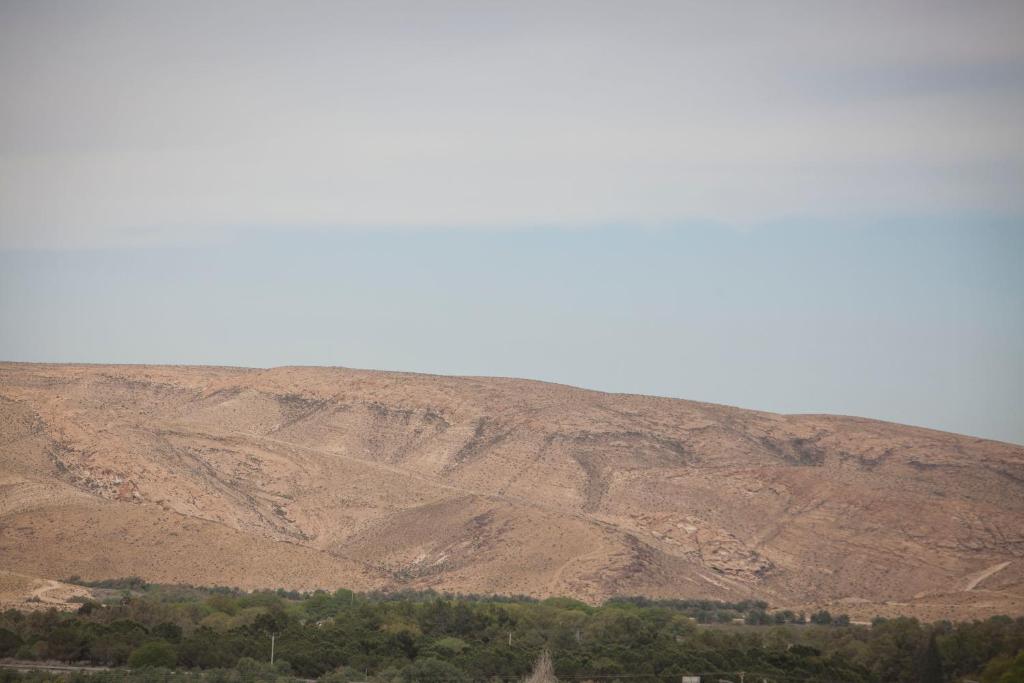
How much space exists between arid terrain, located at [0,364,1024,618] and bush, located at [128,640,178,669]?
24.0 m

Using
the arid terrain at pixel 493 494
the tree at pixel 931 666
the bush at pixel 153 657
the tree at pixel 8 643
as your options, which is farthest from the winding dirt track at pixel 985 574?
the tree at pixel 8 643

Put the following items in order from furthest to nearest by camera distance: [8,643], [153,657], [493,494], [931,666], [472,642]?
[493,494] < [472,642] < [8,643] < [931,666] < [153,657]

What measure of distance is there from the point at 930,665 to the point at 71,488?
187 ft

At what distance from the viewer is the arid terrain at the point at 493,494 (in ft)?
285

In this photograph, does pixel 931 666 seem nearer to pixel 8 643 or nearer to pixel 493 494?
pixel 8 643

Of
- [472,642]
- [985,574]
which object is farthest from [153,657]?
[985,574]

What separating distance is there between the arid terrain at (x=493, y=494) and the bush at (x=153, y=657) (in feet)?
78.7

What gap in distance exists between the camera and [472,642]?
6241 cm

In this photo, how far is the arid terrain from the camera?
285ft

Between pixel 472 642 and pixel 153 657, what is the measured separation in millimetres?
14252

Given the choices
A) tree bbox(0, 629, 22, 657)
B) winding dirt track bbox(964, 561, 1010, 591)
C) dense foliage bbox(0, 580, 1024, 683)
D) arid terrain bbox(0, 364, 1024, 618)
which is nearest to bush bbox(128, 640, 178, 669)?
dense foliage bbox(0, 580, 1024, 683)

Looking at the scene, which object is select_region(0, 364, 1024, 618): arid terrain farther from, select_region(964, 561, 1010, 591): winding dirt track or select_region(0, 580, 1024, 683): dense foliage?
select_region(0, 580, 1024, 683): dense foliage

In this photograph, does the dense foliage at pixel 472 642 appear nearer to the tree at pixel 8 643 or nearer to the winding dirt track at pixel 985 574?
the tree at pixel 8 643

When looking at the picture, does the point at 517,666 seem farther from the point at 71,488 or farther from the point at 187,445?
the point at 187,445
